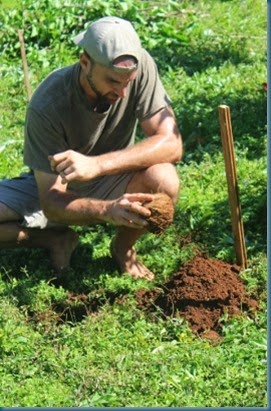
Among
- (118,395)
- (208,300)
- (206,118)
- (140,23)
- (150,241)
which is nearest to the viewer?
(118,395)

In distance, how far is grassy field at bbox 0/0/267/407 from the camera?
529 centimetres

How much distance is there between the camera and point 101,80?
19.5ft

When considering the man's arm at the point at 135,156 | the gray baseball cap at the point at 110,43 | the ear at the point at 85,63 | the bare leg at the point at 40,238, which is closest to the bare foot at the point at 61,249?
the bare leg at the point at 40,238

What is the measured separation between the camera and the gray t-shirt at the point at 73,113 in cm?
614

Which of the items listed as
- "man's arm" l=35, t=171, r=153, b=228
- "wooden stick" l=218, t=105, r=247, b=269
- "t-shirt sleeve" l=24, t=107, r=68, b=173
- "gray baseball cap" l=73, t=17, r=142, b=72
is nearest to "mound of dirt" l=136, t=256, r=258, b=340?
"wooden stick" l=218, t=105, r=247, b=269

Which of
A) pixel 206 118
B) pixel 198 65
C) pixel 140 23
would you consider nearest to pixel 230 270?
pixel 206 118

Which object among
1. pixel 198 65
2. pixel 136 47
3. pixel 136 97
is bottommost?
pixel 198 65

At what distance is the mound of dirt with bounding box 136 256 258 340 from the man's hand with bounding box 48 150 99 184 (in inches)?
34.2

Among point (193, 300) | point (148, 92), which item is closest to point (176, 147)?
point (148, 92)

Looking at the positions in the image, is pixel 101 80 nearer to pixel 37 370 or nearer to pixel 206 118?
pixel 37 370

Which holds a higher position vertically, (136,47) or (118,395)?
(136,47)

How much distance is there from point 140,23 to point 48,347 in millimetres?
5728

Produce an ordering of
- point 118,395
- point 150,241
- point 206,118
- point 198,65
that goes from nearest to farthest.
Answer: point 118,395
point 150,241
point 206,118
point 198,65

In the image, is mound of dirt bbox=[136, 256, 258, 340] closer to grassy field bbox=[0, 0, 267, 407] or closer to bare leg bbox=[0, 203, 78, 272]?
grassy field bbox=[0, 0, 267, 407]
